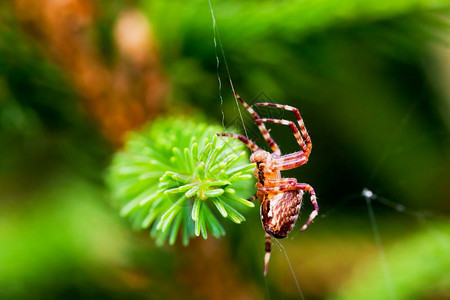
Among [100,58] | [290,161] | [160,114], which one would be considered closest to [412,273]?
[290,161]

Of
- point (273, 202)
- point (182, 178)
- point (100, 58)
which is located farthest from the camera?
point (100, 58)

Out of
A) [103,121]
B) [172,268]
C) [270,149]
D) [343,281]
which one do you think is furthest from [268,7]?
[343,281]

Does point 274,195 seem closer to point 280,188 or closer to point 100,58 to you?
point 280,188

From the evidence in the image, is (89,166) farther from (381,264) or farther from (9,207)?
(381,264)

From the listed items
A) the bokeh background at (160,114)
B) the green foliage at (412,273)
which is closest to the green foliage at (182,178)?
the bokeh background at (160,114)

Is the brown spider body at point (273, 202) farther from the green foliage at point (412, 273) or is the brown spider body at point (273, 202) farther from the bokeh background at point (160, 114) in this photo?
the green foliage at point (412, 273)

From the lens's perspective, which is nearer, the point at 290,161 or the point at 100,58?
the point at 290,161

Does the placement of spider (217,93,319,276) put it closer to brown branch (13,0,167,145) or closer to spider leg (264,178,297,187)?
spider leg (264,178,297,187)
